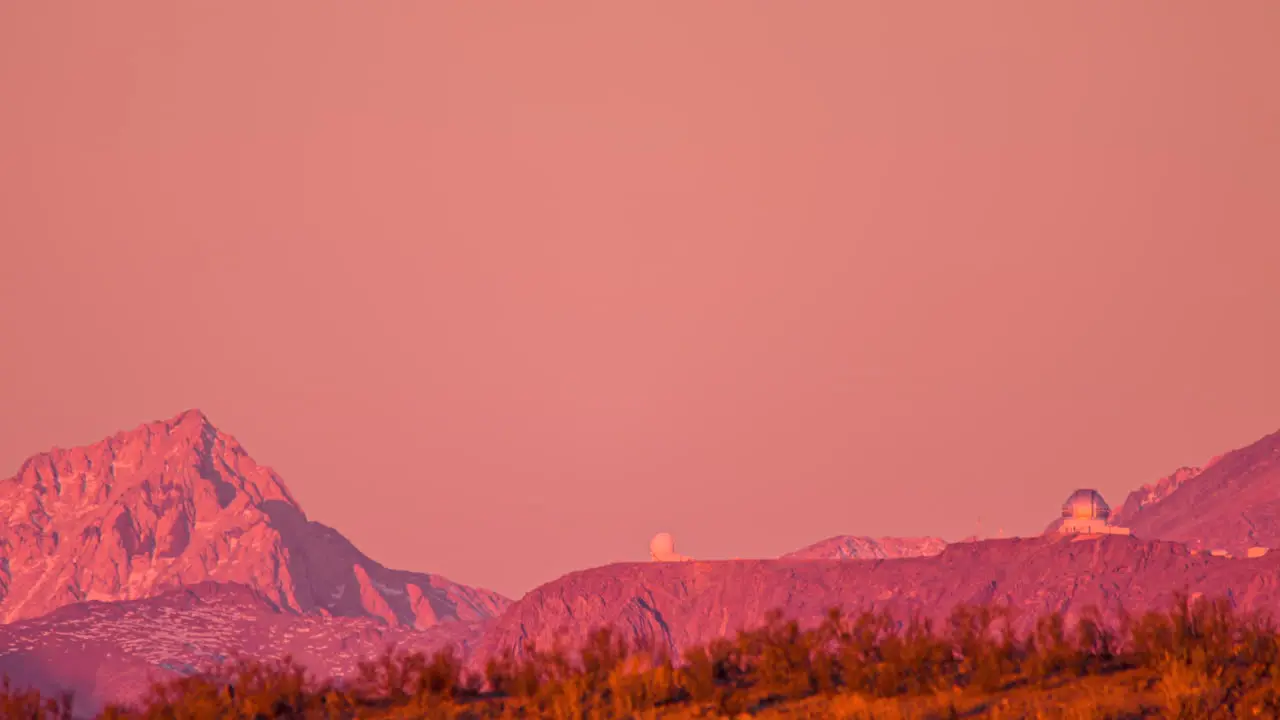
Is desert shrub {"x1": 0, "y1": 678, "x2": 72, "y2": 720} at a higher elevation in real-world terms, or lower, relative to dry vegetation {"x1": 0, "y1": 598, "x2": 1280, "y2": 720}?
higher

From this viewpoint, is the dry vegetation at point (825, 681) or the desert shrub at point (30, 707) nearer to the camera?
the dry vegetation at point (825, 681)

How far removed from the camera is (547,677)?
1219 inches

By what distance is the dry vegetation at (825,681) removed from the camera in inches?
1094

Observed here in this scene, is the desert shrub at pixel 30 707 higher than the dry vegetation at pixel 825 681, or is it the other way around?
the desert shrub at pixel 30 707

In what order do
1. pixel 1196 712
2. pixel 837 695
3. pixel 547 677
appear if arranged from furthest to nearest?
pixel 547 677
pixel 837 695
pixel 1196 712

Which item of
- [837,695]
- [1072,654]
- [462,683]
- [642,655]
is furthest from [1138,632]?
[462,683]

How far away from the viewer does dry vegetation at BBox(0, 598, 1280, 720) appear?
2780 cm

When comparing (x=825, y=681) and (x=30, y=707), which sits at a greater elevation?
(x=30, y=707)

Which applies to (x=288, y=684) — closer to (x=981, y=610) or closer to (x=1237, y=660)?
(x=981, y=610)

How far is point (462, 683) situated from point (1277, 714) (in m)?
12.9

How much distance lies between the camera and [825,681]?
29.1 metres

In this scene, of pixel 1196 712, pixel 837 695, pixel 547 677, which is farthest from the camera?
pixel 547 677

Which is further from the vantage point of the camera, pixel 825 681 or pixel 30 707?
pixel 30 707

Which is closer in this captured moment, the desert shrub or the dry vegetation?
the dry vegetation
